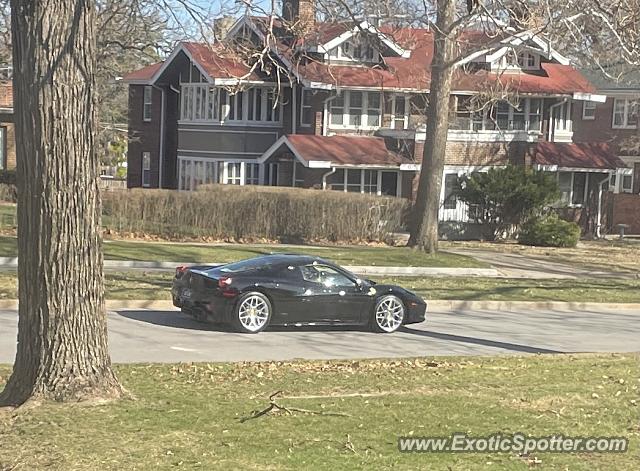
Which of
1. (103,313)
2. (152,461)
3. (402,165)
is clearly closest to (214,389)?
(103,313)

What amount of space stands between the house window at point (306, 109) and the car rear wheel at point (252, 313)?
25605mm

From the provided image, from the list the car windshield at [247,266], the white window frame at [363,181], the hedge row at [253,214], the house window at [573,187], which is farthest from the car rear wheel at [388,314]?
the house window at [573,187]

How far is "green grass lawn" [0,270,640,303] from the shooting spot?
58.2ft

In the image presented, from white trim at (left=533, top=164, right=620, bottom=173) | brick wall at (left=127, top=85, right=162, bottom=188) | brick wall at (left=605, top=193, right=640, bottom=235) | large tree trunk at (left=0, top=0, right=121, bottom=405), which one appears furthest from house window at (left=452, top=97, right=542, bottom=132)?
large tree trunk at (left=0, top=0, right=121, bottom=405)

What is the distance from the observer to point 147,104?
47.8m

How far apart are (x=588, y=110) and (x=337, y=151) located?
71.2 ft

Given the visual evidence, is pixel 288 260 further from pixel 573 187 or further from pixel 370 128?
pixel 573 187

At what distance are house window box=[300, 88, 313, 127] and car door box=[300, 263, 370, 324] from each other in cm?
2484

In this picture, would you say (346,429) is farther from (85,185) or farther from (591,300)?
(591,300)

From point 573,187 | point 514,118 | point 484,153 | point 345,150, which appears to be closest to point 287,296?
point 345,150

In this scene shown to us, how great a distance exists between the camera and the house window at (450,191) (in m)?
38.2

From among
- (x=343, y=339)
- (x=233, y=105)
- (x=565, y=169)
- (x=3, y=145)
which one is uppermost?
(x=233, y=105)

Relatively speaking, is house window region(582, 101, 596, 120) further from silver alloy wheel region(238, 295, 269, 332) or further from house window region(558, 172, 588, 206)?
silver alloy wheel region(238, 295, 269, 332)

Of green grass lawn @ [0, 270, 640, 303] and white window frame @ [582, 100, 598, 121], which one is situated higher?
white window frame @ [582, 100, 598, 121]
